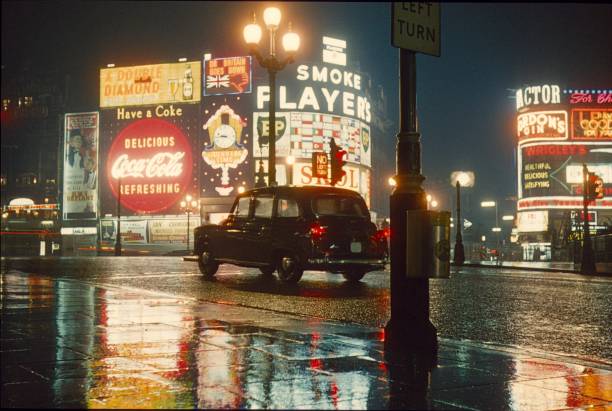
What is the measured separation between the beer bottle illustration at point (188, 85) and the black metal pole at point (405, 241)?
242ft

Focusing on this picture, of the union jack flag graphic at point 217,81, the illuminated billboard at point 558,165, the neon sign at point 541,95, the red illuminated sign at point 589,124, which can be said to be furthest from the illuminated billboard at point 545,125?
the union jack flag graphic at point 217,81

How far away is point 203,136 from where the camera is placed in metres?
76.9

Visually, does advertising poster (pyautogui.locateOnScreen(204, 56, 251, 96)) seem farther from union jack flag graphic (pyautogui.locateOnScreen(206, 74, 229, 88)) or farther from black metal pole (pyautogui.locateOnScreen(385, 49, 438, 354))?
black metal pole (pyautogui.locateOnScreen(385, 49, 438, 354))

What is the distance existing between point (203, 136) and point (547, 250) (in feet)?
125

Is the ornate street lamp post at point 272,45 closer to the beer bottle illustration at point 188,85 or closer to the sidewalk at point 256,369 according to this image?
the sidewalk at point 256,369

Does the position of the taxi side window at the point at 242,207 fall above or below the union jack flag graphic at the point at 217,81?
below

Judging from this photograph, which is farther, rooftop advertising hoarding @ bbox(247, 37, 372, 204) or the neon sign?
the neon sign

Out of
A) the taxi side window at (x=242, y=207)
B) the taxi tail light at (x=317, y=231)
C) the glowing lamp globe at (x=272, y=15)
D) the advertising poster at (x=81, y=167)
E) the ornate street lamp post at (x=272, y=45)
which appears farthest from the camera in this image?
the advertising poster at (x=81, y=167)

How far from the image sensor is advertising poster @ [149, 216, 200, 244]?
75.6m

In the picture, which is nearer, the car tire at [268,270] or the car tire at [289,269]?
the car tire at [289,269]

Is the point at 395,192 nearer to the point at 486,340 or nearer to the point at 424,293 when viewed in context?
the point at 424,293

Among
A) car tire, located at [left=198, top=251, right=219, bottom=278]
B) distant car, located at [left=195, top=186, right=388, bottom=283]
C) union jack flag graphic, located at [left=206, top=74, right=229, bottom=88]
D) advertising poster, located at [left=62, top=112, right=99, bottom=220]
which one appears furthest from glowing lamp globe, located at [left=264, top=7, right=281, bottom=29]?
advertising poster, located at [left=62, top=112, right=99, bottom=220]

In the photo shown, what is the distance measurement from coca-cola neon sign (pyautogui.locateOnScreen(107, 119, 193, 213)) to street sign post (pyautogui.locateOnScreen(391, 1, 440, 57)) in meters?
71.5

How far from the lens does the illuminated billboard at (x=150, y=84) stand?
258ft
